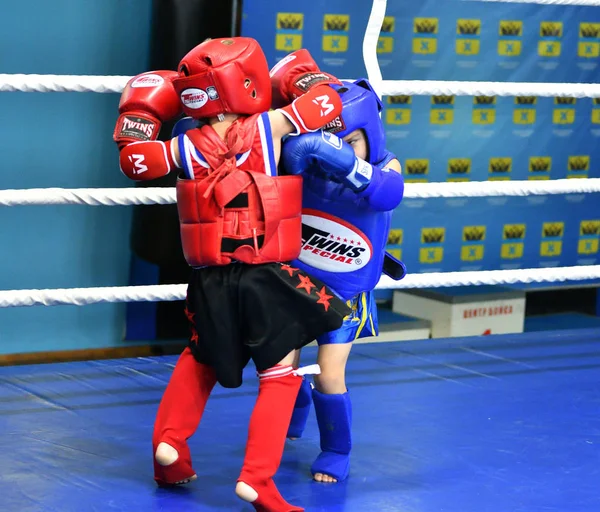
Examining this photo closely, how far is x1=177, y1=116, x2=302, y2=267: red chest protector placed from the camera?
170cm

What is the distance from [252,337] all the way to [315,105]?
0.40m

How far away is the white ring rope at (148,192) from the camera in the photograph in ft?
7.41

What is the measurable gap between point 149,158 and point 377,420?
0.81m

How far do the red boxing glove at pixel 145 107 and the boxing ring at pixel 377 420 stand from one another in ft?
1.64

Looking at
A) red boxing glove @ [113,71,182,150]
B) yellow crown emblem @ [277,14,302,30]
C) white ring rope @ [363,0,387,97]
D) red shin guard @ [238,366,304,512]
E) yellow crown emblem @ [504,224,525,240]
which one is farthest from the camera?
yellow crown emblem @ [504,224,525,240]

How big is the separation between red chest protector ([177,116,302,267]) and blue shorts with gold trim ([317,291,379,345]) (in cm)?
23

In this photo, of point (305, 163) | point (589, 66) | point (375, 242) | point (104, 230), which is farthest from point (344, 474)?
point (589, 66)

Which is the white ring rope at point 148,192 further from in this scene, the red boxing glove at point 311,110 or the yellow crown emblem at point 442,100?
the yellow crown emblem at point 442,100

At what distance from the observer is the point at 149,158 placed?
68.4 inches

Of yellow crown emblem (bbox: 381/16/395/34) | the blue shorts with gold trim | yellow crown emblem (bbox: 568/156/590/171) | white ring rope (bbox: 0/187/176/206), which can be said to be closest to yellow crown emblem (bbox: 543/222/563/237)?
yellow crown emblem (bbox: 568/156/590/171)

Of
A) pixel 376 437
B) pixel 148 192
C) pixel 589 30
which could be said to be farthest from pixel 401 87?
pixel 589 30

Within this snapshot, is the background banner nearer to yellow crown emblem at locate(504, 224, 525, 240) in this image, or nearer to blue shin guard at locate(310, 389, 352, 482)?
yellow crown emblem at locate(504, 224, 525, 240)

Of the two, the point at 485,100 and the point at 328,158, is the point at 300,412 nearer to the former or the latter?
the point at 328,158

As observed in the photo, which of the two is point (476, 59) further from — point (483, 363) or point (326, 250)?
point (326, 250)
